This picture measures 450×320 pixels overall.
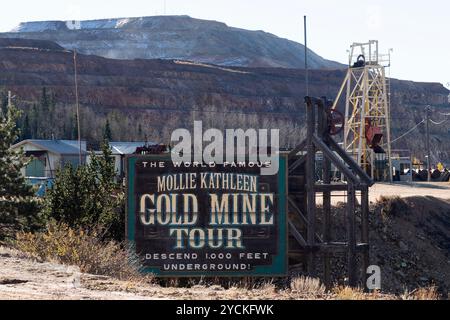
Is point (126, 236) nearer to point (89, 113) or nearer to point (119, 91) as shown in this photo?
point (89, 113)

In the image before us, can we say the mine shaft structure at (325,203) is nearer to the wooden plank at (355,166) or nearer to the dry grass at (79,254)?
the wooden plank at (355,166)

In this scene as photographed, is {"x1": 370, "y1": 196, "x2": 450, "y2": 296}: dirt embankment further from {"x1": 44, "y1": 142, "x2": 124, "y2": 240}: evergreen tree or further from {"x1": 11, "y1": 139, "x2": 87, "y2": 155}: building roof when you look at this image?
{"x1": 11, "y1": 139, "x2": 87, "y2": 155}: building roof

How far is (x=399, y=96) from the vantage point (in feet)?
451

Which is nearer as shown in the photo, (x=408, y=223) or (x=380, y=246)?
(x=380, y=246)

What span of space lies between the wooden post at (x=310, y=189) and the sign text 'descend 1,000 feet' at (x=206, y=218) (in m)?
2.01

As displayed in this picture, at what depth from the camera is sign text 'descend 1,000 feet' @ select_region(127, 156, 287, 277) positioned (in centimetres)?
2298

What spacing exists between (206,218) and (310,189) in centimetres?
390

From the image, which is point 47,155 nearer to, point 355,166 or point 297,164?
point 297,164

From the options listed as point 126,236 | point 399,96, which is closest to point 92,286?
point 126,236

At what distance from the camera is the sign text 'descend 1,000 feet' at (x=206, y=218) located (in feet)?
75.4

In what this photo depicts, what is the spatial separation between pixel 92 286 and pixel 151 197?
8.79 m

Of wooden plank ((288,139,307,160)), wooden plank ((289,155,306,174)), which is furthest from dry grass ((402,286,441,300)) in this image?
wooden plank ((288,139,307,160))

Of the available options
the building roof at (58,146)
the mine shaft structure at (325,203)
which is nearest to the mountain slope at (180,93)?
the building roof at (58,146)
